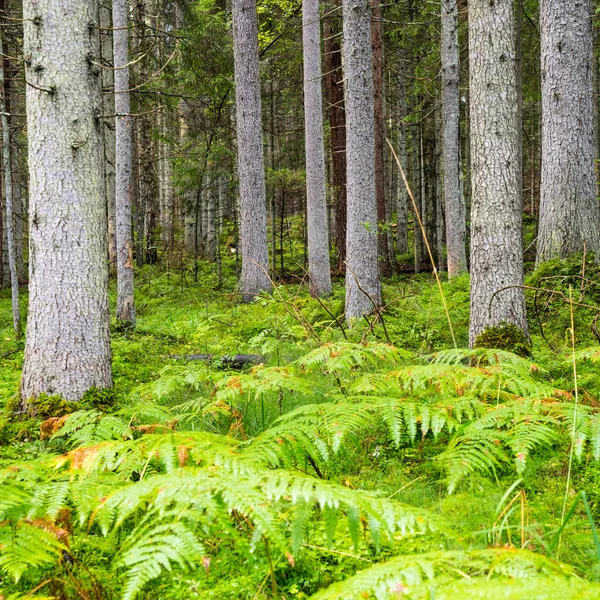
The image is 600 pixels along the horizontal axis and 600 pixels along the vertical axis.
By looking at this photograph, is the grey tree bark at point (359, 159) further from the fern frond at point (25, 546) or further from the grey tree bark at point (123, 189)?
the fern frond at point (25, 546)

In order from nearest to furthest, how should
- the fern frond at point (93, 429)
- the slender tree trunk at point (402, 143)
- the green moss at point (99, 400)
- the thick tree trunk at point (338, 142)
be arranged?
the fern frond at point (93, 429)
the green moss at point (99, 400)
the thick tree trunk at point (338, 142)
the slender tree trunk at point (402, 143)

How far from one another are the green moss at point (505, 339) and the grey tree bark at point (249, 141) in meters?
7.22

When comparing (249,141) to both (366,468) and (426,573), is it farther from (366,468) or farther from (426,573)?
(426,573)


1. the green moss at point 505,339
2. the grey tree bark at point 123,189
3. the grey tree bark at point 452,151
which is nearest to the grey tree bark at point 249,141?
the grey tree bark at point 123,189

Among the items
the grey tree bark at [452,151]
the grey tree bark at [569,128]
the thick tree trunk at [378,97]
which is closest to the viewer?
the grey tree bark at [569,128]

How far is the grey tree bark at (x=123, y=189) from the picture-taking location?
1028 centimetres

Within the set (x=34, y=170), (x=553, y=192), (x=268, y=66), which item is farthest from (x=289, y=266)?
(x=34, y=170)

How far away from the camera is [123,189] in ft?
33.9

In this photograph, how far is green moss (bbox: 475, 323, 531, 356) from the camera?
5.88 meters

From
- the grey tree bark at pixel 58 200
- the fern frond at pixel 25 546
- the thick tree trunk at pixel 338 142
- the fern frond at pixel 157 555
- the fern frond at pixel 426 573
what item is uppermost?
the thick tree trunk at pixel 338 142

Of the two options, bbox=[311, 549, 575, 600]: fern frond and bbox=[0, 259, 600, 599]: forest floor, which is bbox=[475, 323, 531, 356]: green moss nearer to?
bbox=[0, 259, 600, 599]: forest floor

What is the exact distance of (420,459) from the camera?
361 centimetres

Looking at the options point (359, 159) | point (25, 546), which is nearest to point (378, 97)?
point (359, 159)

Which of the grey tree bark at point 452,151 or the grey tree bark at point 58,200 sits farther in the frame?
the grey tree bark at point 452,151
